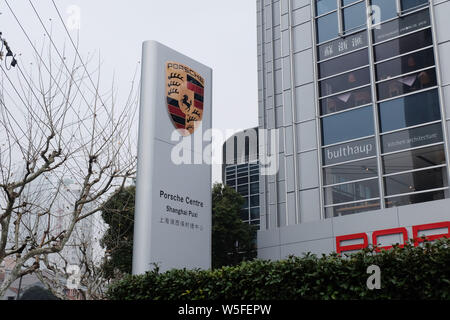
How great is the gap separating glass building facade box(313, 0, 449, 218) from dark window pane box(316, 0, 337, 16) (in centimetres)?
9

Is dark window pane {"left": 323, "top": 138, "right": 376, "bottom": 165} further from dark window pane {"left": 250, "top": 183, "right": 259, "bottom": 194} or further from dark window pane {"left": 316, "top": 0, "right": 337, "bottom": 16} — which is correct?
dark window pane {"left": 250, "top": 183, "right": 259, "bottom": 194}

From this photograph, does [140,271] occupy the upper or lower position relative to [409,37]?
lower

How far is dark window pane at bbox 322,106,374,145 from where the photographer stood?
1909 cm

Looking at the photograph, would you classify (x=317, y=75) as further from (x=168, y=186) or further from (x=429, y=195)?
(x=168, y=186)

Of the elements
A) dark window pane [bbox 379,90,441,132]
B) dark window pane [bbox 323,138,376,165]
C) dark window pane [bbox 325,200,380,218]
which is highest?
dark window pane [bbox 379,90,441,132]

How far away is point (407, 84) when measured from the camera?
18391mm

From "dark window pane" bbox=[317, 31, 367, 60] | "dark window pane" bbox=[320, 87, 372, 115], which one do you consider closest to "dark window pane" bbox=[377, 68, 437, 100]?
"dark window pane" bbox=[320, 87, 372, 115]

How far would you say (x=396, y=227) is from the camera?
16.6 meters

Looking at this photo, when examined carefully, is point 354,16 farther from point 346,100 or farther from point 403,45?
point 346,100

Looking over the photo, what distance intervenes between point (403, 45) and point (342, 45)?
8.45 feet

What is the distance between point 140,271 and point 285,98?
464 inches

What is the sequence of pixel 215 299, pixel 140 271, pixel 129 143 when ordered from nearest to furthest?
pixel 215 299 → pixel 140 271 → pixel 129 143
